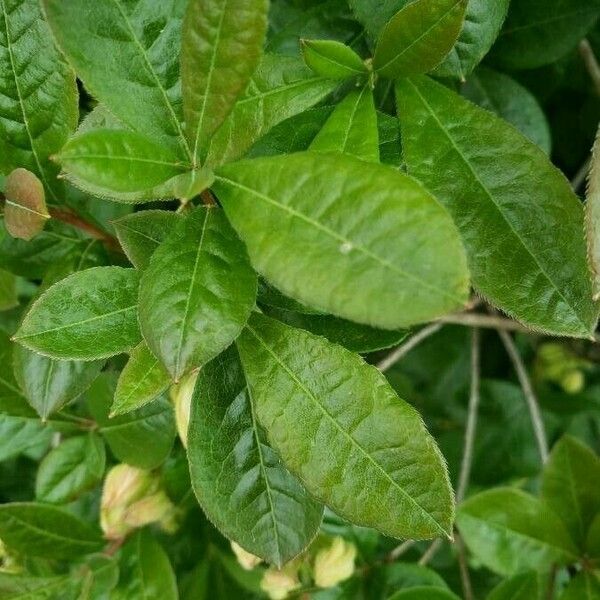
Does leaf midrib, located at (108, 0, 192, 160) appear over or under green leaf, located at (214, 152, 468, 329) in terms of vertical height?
over

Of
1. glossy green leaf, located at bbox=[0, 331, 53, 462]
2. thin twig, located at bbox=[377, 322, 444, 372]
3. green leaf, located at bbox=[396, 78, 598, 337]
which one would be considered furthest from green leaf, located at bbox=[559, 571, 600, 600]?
glossy green leaf, located at bbox=[0, 331, 53, 462]

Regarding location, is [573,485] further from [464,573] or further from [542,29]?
[542,29]

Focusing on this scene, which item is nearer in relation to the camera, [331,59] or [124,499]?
[331,59]

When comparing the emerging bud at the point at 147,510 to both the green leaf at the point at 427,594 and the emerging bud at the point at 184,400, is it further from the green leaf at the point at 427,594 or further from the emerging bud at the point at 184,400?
the green leaf at the point at 427,594

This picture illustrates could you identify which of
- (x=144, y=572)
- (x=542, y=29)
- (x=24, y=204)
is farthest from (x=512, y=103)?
(x=144, y=572)

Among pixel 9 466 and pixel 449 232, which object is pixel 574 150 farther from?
pixel 9 466

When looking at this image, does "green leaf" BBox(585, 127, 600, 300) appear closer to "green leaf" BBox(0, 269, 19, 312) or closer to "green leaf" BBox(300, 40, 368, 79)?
"green leaf" BBox(300, 40, 368, 79)

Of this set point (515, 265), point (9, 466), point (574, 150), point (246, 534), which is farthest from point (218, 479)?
point (574, 150)

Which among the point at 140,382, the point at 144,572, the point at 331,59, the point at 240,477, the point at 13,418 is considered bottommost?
the point at 144,572
